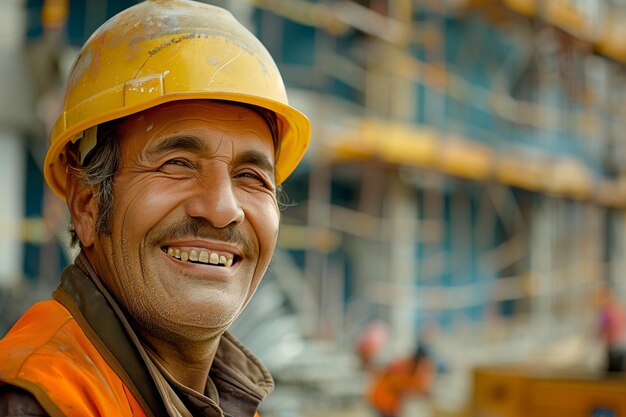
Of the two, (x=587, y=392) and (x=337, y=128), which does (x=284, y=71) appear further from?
(x=587, y=392)

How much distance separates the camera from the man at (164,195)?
1.74 m

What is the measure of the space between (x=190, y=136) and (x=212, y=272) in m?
0.29

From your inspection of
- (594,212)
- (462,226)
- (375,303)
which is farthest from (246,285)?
(594,212)

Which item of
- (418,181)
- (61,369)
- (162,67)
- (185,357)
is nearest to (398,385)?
(418,181)

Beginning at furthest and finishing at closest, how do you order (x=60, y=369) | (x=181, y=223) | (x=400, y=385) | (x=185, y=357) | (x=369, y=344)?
(x=369, y=344) < (x=400, y=385) < (x=185, y=357) < (x=181, y=223) < (x=60, y=369)

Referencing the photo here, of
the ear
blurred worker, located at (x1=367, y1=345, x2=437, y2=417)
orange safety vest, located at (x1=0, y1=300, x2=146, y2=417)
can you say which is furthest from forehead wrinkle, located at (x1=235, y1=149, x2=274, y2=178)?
blurred worker, located at (x1=367, y1=345, x2=437, y2=417)

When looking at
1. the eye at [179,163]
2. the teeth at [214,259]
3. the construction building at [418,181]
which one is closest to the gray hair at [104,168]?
the eye at [179,163]

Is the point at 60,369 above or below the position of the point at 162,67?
below

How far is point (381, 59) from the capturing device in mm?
13070

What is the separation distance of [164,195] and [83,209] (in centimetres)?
25

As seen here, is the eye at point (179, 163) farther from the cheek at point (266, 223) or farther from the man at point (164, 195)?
the cheek at point (266, 223)

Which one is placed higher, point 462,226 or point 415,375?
point 462,226

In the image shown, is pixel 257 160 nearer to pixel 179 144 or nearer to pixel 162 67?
pixel 179 144

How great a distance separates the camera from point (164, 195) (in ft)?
5.81
